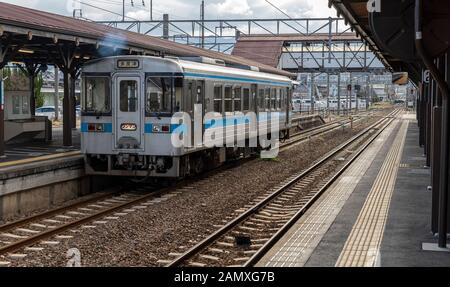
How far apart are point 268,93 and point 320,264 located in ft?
43.8

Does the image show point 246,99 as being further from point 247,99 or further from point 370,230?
point 370,230

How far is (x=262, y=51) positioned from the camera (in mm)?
49312

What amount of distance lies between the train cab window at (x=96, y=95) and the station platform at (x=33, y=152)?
1.68 m

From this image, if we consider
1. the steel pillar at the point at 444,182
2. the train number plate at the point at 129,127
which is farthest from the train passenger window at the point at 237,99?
the steel pillar at the point at 444,182

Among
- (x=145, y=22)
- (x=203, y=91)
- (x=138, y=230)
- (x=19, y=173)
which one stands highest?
(x=145, y=22)

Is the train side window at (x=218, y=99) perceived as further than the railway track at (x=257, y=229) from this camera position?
Yes

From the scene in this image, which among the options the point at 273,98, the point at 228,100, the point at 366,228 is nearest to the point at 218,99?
the point at 228,100

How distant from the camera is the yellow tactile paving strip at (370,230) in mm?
6891

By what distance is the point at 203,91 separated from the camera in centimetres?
1387

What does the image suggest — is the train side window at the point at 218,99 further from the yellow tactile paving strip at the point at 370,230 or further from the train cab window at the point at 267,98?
the train cab window at the point at 267,98

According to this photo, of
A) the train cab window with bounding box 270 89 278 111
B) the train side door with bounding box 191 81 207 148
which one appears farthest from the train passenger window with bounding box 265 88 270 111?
the train side door with bounding box 191 81 207 148

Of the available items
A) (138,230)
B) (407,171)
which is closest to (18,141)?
(138,230)

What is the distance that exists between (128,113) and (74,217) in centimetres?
301
